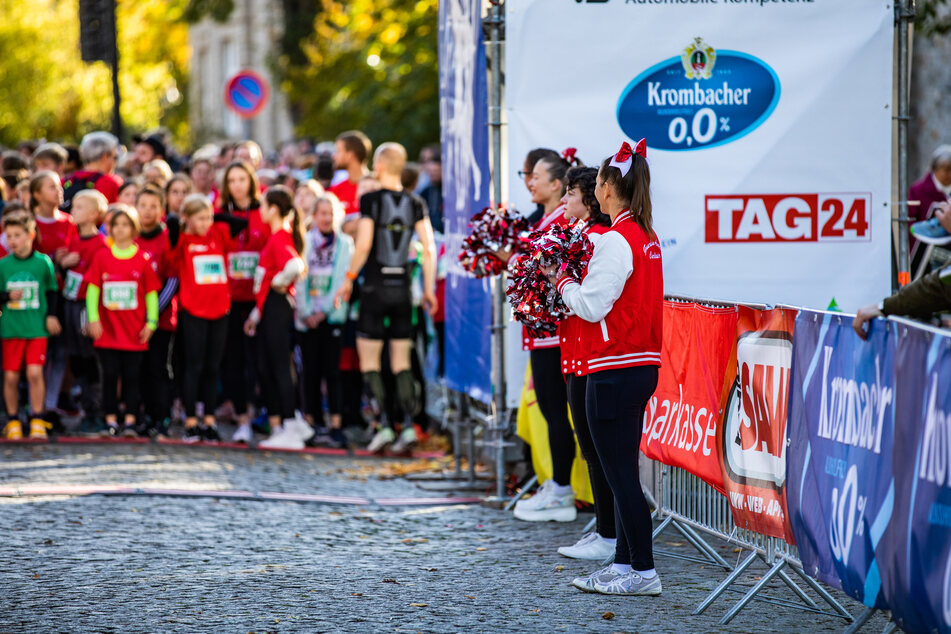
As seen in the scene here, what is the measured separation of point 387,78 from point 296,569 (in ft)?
59.9

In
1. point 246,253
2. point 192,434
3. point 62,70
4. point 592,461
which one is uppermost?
point 62,70

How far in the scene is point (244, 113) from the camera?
22734 mm

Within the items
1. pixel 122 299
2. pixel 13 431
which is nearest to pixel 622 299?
pixel 122 299

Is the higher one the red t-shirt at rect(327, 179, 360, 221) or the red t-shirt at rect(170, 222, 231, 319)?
the red t-shirt at rect(327, 179, 360, 221)

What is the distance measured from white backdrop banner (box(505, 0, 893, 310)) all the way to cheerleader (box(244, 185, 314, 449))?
10.5ft

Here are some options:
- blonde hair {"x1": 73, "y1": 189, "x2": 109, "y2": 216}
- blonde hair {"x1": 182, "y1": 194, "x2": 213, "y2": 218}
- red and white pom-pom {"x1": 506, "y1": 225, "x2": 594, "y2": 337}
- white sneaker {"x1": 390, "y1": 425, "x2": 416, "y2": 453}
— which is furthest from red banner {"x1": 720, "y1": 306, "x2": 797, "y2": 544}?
blonde hair {"x1": 73, "y1": 189, "x2": 109, "y2": 216}

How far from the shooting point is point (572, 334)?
6.90 meters

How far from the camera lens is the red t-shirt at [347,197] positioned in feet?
43.2

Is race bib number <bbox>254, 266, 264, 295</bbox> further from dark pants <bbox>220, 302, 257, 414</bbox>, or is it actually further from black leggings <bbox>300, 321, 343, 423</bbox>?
black leggings <bbox>300, 321, 343, 423</bbox>

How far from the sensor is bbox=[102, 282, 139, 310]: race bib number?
11703 mm

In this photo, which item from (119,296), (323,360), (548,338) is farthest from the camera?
(323,360)

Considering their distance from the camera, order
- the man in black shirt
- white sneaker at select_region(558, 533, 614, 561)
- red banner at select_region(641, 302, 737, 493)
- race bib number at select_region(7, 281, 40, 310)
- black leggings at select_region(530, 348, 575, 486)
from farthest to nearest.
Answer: race bib number at select_region(7, 281, 40, 310) < the man in black shirt < black leggings at select_region(530, 348, 575, 486) < white sneaker at select_region(558, 533, 614, 561) < red banner at select_region(641, 302, 737, 493)

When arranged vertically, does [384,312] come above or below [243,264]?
below

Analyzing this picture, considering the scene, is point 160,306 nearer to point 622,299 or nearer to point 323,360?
point 323,360
